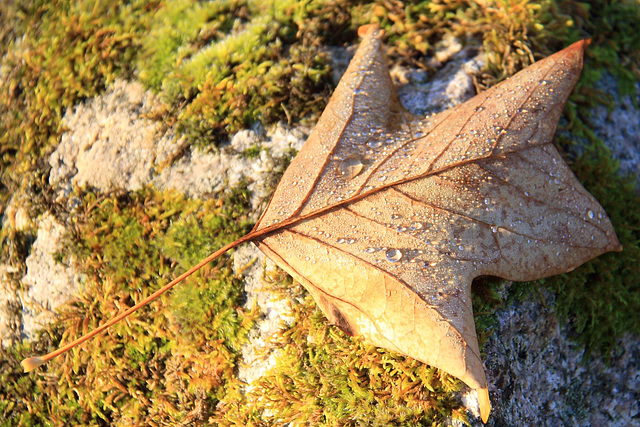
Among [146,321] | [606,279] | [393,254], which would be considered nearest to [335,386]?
[393,254]

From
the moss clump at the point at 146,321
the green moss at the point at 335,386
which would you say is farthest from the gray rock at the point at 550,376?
the moss clump at the point at 146,321

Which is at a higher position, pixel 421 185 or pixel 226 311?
pixel 421 185

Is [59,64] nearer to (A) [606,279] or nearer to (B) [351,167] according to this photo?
(B) [351,167]

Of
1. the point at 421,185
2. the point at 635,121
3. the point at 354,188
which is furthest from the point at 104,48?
the point at 635,121

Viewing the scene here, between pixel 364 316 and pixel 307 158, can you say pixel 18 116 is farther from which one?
pixel 364 316

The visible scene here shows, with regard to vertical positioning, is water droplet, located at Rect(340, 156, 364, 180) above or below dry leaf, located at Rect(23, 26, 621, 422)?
above

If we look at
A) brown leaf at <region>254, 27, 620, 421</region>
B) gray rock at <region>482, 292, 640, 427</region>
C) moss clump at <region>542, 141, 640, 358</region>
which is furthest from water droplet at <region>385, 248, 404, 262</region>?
moss clump at <region>542, 141, 640, 358</region>

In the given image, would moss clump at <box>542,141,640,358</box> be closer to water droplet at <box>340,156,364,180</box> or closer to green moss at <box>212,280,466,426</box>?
green moss at <box>212,280,466,426</box>

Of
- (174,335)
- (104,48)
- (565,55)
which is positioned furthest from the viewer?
(104,48)
